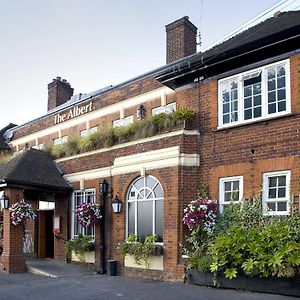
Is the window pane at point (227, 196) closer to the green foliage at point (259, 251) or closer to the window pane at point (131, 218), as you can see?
the green foliage at point (259, 251)

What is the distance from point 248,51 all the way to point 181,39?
8.10 metres

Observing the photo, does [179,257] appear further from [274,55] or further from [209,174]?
[274,55]

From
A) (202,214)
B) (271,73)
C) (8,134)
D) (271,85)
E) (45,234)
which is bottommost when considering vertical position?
(45,234)

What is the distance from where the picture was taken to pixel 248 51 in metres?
11.5

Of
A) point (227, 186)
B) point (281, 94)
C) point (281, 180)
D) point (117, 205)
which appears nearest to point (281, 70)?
point (281, 94)

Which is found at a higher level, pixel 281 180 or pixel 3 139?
pixel 3 139

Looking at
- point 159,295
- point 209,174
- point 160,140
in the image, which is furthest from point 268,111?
point 159,295

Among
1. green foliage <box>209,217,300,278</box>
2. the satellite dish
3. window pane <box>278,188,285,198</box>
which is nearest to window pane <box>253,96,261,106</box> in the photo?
window pane <box>278,188,285,198</box>

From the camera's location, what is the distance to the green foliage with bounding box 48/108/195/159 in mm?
12996

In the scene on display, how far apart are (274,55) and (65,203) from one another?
371 inches

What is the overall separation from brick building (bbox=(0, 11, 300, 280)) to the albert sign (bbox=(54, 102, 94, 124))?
441cm

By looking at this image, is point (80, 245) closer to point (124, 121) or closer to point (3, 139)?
point (124, 121)

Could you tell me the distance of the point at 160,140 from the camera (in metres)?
13.2

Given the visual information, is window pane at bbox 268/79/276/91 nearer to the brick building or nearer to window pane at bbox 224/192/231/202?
the brick building
